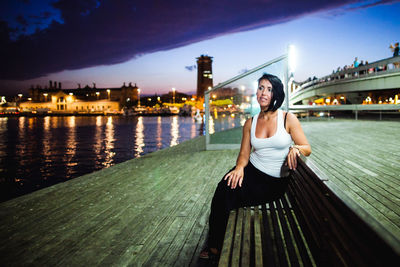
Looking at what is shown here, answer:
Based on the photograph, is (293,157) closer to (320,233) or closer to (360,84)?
(320,233)

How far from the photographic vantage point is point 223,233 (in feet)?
8.06

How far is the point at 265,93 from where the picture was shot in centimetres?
275

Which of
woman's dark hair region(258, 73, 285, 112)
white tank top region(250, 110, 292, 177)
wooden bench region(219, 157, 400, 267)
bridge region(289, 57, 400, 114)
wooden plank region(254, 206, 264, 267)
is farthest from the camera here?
bridge region(289, 57, 400, 114)

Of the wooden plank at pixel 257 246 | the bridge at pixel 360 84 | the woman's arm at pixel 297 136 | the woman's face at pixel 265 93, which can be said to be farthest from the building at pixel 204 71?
the wooden plank at pixel 257 246

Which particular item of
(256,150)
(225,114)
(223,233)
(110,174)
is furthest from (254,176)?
(225,114)

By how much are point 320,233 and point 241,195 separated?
1.03 m

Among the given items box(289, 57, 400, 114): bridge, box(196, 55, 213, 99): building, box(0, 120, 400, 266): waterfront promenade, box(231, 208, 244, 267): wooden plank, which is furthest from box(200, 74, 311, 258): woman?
box(196, 55, 213, 99): building

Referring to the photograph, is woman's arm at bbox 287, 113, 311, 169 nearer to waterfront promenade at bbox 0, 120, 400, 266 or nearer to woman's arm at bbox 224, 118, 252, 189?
woman's arm at bbox 224, 118, 252, 189

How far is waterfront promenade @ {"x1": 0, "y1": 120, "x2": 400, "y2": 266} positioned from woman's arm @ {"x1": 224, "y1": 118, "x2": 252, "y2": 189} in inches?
35.7

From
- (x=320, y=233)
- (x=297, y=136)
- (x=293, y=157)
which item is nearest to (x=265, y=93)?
(x=297, y=136)

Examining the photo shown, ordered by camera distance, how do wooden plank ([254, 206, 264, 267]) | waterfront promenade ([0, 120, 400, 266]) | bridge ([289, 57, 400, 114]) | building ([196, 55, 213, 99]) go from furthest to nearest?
building ([196, 55, 213, 99])
bridge ([289, 57, 400, 114])
waterfront promenade ([0, 120, 400, 266])
wooden plank ([254, 206, 264, 267])

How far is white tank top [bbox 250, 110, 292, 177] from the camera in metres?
2.55

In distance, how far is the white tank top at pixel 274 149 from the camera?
2555mm

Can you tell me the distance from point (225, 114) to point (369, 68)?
2220 centimetres
